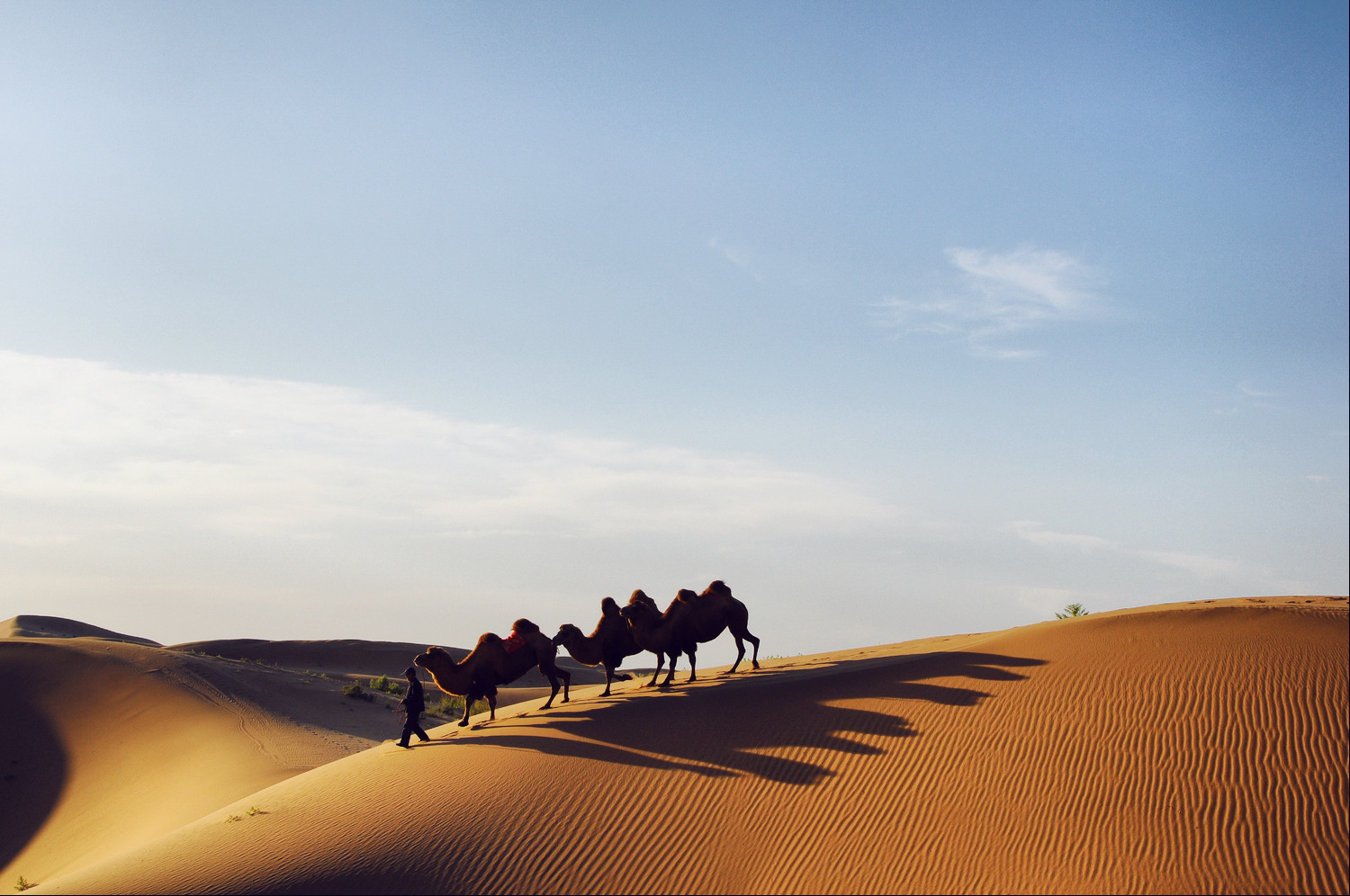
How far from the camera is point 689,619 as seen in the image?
19.7 metres

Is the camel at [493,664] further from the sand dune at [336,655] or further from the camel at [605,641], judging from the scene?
the sand dune at [336,655]

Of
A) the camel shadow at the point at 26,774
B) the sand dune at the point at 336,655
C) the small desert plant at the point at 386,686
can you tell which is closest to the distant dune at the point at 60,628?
the sand dune at the point at 336,655

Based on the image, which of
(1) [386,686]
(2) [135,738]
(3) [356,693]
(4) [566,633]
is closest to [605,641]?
(4) [566,633]

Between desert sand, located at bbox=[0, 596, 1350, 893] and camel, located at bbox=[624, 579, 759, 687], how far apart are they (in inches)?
37.2

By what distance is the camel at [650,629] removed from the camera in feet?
63.3

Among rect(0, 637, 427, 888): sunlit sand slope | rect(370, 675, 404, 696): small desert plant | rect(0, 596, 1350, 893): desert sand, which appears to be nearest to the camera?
rect(0, 596, 1350, 893): desert sand

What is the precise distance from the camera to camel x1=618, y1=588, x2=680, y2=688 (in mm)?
19297

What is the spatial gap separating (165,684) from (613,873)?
80.4 ft

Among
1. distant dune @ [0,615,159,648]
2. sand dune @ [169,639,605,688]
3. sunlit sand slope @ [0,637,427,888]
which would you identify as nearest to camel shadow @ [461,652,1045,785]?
sunlit sand slope @ [0,637,427,888]

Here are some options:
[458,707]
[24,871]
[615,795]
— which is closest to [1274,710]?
[615,795]

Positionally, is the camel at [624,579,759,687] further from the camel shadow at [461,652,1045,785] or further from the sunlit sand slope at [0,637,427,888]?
the sunlit sand slope at [0,637,427,888]

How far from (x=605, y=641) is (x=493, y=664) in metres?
2.15

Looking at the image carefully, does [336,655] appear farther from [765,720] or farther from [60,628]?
[765,720]

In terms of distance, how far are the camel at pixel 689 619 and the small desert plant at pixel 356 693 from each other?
20.0 meters
